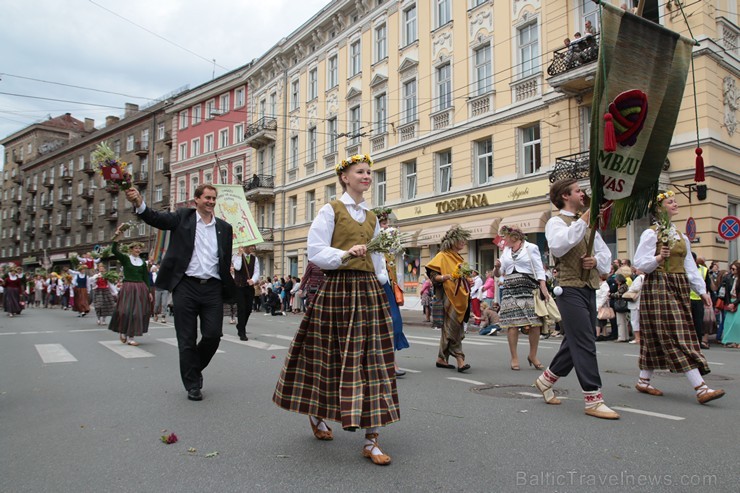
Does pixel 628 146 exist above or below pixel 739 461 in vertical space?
above

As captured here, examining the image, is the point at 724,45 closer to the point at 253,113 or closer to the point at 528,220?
the point at 528,220

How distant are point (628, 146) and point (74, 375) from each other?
673 cm

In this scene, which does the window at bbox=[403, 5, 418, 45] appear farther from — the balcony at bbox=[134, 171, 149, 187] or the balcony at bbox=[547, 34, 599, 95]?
the balcony at bbox=[134, 171, 149, 187]

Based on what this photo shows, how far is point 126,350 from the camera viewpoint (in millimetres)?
10102

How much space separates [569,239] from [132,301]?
893 cm

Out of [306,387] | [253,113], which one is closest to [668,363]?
[306,387]

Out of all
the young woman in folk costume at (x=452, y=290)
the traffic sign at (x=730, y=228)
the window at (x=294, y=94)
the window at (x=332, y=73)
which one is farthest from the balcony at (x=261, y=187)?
the young woman in folk costume at (x=452, y=290)

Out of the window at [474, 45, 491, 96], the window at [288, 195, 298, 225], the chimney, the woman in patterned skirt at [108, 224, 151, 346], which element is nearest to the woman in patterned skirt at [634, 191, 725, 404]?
the woman in patterned skirt at [108, 224, 151, 346]

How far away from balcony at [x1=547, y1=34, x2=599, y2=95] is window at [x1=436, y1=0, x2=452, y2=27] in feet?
23.9

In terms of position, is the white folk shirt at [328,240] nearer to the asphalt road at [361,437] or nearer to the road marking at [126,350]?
the asphalt road at [361,437]

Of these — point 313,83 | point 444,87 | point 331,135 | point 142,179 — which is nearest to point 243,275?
point 444,87

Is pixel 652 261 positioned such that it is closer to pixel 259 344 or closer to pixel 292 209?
pixel 259 344

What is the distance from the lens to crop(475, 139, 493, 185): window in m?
23.7

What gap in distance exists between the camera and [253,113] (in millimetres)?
42281
